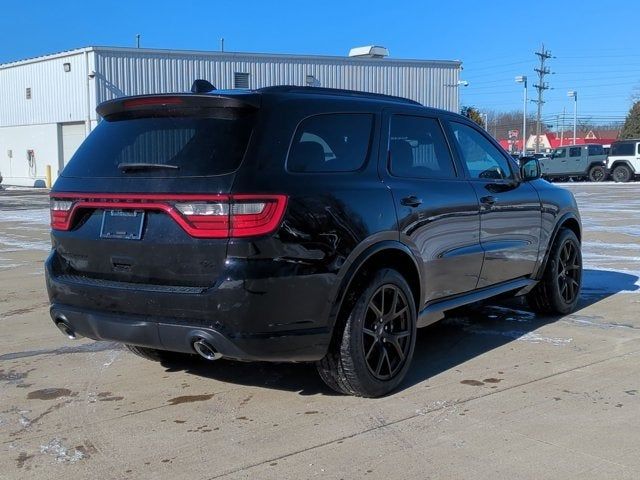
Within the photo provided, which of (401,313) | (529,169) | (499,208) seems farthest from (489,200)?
(401,313)

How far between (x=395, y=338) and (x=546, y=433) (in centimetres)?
110

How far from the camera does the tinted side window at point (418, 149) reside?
4.86m

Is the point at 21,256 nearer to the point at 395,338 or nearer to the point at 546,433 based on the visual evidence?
the point at 395,338

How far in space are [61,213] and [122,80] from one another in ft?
99.8

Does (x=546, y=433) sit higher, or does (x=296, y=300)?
(x=296, y=300)

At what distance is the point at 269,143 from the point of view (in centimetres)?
399

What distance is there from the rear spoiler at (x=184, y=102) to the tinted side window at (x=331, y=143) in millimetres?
337

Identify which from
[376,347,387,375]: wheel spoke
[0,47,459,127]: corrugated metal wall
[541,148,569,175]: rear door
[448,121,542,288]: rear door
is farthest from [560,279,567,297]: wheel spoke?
[541,148,569,175]: rear door

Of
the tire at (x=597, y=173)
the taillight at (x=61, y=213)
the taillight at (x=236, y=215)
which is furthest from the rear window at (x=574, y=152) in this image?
the taillight at (x=236, y=215)

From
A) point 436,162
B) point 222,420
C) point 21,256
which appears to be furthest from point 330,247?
point 21,256

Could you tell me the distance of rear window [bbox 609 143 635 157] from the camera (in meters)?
35.4

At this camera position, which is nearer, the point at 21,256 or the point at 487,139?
the point at 487,139

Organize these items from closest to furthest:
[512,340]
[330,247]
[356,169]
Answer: [330,247]
[356,169]
[512,340]

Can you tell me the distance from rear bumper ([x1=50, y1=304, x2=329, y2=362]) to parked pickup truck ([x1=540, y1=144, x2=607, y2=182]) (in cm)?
3513
